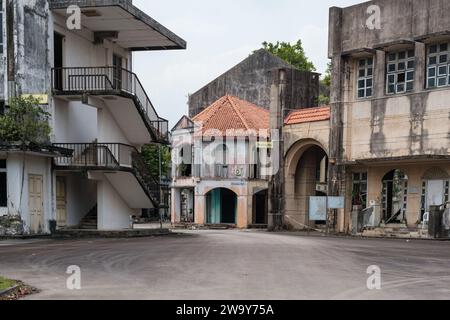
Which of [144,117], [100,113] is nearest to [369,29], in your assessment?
[144,117]

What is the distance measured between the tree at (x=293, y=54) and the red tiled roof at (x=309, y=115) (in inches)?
811

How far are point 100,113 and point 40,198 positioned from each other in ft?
16.1

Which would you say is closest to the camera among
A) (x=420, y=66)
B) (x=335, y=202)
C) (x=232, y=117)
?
(x=420, y=66)

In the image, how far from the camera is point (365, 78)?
32969 millimetres

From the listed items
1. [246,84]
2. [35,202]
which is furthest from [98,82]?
[246,84]

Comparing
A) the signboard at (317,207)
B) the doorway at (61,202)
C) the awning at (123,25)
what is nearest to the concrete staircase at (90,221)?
the doorway at (61,202)

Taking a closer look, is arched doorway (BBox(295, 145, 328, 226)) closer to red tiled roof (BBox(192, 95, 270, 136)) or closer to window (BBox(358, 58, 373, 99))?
window (BBox(358, 58, 373, 99))

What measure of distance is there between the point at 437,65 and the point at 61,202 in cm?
1788

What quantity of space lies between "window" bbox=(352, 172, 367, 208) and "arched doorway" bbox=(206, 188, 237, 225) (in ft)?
56.0

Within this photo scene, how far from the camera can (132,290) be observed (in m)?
10.7

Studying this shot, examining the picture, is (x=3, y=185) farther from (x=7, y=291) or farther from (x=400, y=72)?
(x=400, y=72)

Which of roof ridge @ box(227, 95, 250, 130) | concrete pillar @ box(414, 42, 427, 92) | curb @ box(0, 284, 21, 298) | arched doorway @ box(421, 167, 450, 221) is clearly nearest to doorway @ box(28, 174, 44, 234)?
curb @ box(0, 284, 21, 298)

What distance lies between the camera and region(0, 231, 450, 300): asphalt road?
1049cm

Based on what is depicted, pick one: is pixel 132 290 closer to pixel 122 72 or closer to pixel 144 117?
pixel 144 117
